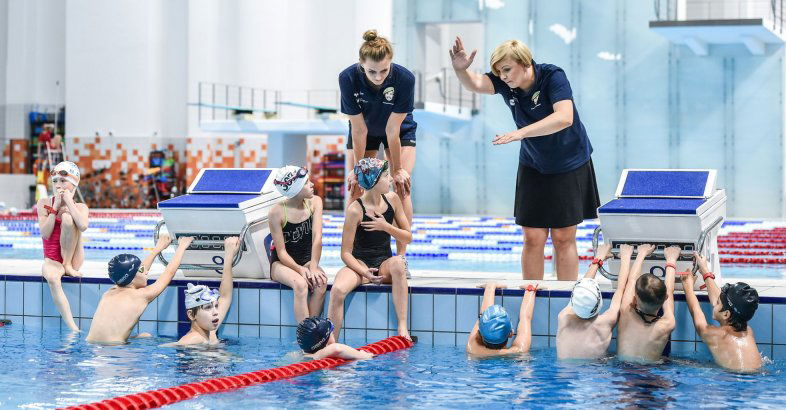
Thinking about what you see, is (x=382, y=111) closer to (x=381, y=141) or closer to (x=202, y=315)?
(x=381, y=141)

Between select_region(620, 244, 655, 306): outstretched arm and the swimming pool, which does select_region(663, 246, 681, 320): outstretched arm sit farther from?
the swimming pool

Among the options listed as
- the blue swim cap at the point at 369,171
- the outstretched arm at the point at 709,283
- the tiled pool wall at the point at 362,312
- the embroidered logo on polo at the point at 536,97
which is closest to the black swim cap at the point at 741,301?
the outstretched arm at the point at 709,283

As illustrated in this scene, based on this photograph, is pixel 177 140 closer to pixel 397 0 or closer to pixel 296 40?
pixel 296 40

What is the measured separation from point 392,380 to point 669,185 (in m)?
2.09

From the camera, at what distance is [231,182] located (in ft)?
21.4

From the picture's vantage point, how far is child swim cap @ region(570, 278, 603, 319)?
498cm

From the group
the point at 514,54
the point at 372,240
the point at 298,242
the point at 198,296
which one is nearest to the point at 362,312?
the point at 372,240

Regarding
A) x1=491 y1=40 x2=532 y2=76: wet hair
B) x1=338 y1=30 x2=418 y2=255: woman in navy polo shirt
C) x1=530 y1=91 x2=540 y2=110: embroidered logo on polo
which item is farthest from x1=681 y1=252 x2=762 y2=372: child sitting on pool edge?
x1=338 y1=30 x2=418 y2=255: woman in navy polo shirt

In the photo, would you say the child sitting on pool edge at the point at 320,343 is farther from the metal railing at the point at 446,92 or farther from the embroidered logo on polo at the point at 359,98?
the metal railing at the point at 446,92

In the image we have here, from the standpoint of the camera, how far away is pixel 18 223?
1631cm

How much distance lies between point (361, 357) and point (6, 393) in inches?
63.9

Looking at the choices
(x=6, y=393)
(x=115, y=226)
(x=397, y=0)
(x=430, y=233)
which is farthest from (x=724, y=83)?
(x=6, y=393)

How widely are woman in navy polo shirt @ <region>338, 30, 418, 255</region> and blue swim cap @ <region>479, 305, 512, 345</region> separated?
1001mm

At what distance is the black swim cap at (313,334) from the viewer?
16.5 ft
